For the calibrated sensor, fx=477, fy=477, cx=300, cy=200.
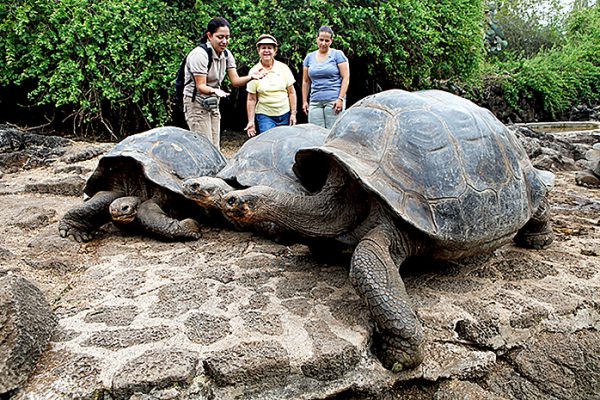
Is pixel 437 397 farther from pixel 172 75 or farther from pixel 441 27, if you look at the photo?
pixel 441 27

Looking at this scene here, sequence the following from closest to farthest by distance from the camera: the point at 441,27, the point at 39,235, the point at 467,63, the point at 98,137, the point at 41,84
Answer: the point at 39,235, the point at 41,84, the point at 98,137, the point at 441,27, the point at 467,63

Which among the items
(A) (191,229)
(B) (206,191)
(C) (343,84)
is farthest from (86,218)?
(C) (343,84)

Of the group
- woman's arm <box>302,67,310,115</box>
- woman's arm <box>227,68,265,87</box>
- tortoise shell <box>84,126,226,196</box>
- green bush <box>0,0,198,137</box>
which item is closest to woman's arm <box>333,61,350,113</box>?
woman's arm <box>302,67,310,115</box>

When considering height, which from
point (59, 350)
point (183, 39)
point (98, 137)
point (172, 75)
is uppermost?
point (183, 39)

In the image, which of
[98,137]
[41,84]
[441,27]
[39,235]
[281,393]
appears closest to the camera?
[281,393]

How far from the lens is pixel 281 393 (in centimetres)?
175

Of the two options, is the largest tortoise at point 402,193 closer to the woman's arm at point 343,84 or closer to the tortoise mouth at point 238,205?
the tortoise mouth at point 238,205

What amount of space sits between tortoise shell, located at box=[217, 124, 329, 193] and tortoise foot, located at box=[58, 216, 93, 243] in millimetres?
1003

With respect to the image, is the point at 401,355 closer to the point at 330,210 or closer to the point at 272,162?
the point at 330,210

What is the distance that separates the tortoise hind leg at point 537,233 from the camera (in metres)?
2.87

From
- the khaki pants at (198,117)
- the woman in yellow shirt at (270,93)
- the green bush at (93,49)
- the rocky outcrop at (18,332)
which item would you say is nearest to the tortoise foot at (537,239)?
the rocky outcrop at (18,332)

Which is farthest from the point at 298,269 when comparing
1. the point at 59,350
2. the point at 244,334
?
the point at 59,350

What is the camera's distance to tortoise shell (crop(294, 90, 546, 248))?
2121mm

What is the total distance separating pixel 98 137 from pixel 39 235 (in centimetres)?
459
